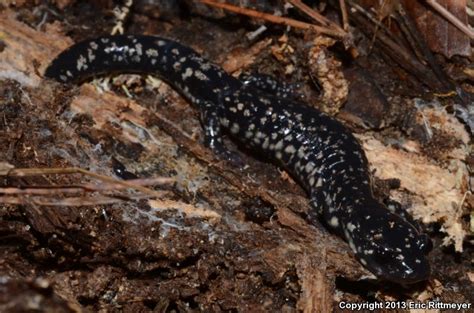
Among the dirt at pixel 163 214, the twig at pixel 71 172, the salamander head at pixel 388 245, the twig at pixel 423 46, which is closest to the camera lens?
the twig at pixel 71 172

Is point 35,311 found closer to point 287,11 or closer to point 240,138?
point 240,138

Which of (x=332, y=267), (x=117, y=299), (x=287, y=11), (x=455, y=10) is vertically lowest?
(x=117, y=299)

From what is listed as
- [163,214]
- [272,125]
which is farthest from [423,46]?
[163,214]

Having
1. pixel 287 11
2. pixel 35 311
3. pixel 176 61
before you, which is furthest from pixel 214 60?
pixel 35 311

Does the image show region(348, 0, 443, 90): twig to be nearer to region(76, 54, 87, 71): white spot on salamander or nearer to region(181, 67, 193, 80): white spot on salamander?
region(181, 67, 193, 80): white spot on salamander

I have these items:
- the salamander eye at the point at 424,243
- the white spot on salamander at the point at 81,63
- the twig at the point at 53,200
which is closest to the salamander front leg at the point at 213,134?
the white spot on salamander at the point at 81,63

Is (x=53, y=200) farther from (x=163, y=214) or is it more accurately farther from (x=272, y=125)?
(x=272, y=125)

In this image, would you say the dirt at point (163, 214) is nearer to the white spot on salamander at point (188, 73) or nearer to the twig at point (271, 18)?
the twig at point (271, 18)
